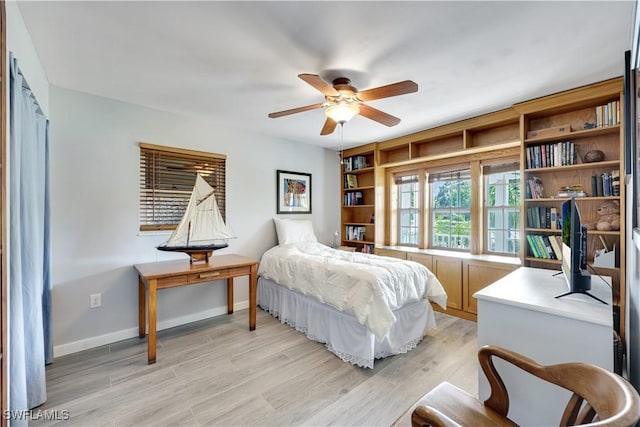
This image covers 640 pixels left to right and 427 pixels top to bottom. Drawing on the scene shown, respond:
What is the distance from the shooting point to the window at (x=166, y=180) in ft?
9.66

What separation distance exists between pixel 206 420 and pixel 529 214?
3356 millimetres

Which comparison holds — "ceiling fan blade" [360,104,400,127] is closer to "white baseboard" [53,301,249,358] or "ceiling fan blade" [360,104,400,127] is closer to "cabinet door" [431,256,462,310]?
"cabinet door" [431,256,462,310]

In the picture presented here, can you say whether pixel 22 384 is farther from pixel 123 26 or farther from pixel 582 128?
pixel 582 128

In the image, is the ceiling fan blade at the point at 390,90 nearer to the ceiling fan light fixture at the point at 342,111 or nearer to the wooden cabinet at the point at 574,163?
the ceiling fan light fixture at the point at 342,111

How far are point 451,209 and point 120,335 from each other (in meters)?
4.17

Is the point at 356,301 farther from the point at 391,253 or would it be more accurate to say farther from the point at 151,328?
the point at 391,253

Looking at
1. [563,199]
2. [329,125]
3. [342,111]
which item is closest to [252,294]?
[329,125]

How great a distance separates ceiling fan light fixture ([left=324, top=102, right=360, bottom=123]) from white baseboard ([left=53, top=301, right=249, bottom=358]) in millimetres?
2654

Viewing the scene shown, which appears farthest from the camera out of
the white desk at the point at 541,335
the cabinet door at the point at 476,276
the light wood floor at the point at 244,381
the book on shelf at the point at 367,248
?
the book on shelf at the point at 367,248

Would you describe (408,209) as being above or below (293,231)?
above

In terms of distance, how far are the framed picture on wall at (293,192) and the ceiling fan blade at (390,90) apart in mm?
2166

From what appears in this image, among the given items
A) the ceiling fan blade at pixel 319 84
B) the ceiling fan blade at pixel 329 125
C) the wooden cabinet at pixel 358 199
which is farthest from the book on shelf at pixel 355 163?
the ceiling fan blade at pixel 319 84

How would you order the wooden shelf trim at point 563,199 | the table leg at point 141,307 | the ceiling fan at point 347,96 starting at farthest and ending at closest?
the table leg at point 141,307, the wooden shelf trim at point 563,199, the ceiling fan at point 347,96

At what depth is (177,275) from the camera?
8.23 ft
